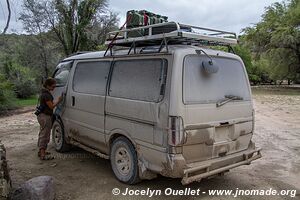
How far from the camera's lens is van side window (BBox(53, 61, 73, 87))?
6644 millimetres

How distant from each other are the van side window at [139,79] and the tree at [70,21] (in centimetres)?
1809

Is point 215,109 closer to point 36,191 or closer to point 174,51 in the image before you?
point 174,51

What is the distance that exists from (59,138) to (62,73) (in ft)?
4.59

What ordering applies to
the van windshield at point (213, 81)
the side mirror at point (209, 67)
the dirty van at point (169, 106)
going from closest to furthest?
the dirty van at point (169, 106), the van windshield at point (213, 81), the side mirror at point (209, 67)

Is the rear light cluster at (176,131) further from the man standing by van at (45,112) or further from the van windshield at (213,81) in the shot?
the man standing by van at (45,112)

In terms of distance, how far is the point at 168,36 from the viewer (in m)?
4.32

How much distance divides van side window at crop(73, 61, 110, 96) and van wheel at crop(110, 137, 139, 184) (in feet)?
3.00

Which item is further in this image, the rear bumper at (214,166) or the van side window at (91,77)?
the van side window at (91,77)

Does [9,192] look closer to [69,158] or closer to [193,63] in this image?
[69,158]

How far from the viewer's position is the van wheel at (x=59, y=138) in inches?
267

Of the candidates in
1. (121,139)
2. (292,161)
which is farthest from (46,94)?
(292,161)

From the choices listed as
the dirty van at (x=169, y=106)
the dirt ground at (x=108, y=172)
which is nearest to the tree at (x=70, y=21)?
the dirt ground at (x=108, y=172)

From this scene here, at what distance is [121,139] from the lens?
5.00 meters

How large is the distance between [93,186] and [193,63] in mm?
2417
